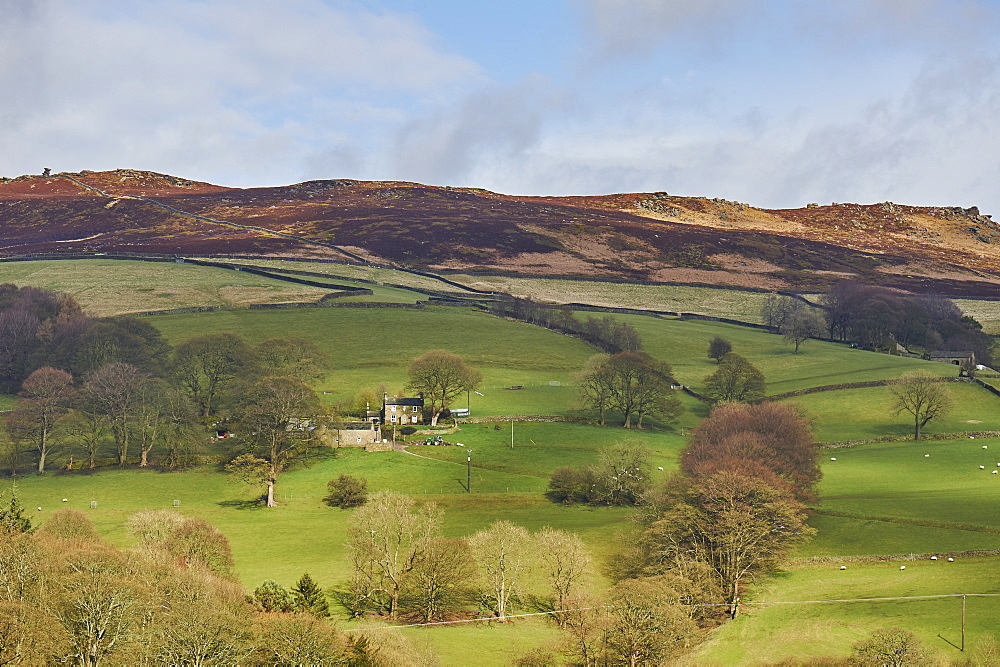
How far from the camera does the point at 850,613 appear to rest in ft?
170

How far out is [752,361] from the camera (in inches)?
5404

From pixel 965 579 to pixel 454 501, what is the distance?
40.9 meters

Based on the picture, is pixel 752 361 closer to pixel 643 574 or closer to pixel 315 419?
pixel 315 419

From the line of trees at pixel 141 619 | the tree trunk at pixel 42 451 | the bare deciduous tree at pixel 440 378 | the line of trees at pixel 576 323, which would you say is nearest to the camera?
the line of trees at pixel 141 619

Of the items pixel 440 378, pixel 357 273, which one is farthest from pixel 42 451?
pixel 357 273

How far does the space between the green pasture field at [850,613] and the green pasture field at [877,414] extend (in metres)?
43.4

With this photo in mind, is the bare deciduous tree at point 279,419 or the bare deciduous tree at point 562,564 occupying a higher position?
the bare deciduous tree at point 279,419

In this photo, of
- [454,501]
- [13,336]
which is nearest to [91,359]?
[13,336]

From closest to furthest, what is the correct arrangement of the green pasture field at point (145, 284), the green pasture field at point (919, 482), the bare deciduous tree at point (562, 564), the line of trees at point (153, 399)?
the bare deciduous tree at point (562, 564), the green pasture field at point (919, 482), the line of trees at point (153, 399), the green pasture field at point (145, 284)

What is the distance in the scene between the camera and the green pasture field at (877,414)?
4026 inches

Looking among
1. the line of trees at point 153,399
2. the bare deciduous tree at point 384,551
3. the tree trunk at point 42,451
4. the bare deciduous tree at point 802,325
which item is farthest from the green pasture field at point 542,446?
the bare deciduous tree at point 802,325

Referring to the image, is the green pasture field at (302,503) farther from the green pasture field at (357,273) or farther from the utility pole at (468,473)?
the green pasture field at (357,273)

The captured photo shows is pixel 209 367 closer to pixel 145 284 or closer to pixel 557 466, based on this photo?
pixel 557 466

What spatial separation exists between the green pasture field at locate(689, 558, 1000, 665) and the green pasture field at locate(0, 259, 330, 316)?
121m
